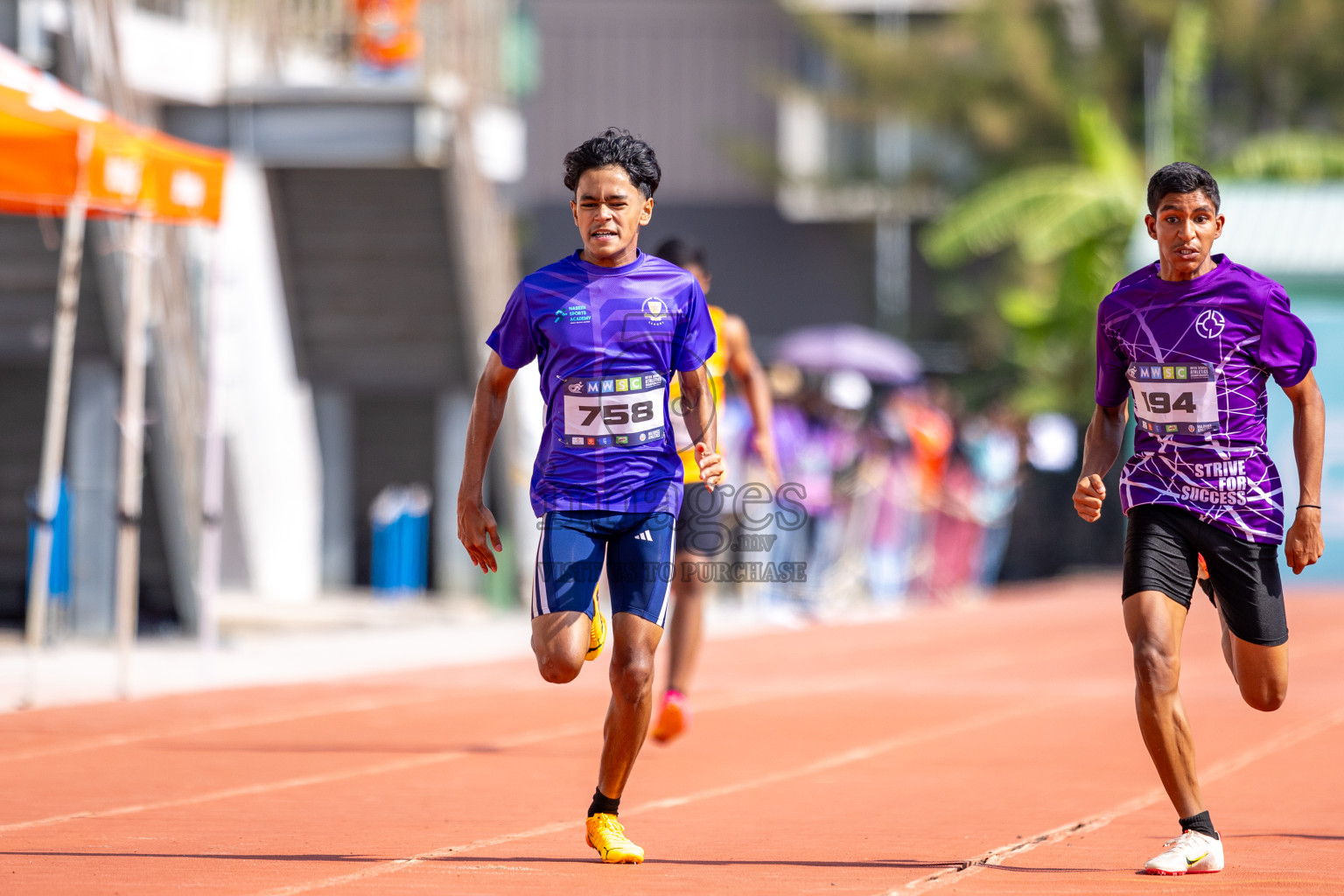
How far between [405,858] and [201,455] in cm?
897

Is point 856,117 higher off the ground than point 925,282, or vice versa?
point 856,117

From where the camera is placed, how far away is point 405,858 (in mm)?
6355

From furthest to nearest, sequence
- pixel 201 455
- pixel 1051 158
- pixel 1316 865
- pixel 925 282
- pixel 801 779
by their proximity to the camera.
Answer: pixel 925 282 < pixel 1051 158 < pixel 201 455 < pixel 801 779 < pixel 1316 865

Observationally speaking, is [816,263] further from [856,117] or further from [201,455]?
[201,455]

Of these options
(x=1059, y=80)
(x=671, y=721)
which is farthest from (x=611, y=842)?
(x=1059, y=80)

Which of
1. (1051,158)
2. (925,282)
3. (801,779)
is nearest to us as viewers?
(801,779)

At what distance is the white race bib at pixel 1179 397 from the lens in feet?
20.0

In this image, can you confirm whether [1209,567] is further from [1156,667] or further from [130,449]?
[130,449]

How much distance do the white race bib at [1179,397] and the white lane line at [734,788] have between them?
240cm

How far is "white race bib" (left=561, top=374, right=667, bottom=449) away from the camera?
6.12 meters

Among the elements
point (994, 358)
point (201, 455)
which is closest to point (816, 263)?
point (994, 358)

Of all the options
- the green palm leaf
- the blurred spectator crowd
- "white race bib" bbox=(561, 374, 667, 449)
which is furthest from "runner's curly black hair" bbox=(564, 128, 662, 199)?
the green palm leaf

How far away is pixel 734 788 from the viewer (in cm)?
814

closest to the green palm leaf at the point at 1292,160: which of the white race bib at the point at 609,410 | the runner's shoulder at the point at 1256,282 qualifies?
the runner's shoulder at the point at 1256,282
